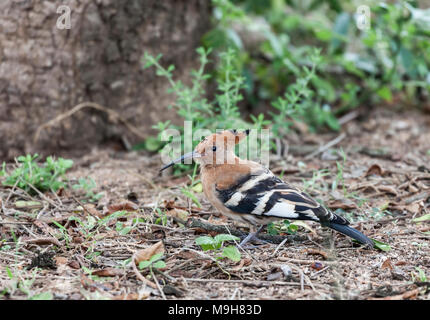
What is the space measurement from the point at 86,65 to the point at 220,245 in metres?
2.74

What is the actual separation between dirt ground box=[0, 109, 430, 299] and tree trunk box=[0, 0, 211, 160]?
400mm

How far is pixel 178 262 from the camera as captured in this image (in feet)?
10.8

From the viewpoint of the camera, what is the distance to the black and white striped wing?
3477mm

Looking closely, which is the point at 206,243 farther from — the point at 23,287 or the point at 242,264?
the point at 23,287

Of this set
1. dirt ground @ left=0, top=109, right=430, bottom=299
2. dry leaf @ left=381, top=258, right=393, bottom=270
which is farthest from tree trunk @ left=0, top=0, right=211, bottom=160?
dry leaf @ left=381, top=258, right=393, bottom=270

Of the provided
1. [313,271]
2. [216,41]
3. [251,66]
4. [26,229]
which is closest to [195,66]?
[216,41]

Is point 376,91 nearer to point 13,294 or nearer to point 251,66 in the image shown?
point 251,66

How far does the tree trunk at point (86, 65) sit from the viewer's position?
5.03m

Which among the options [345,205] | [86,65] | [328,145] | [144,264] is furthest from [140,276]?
[328,145]

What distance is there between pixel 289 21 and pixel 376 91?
132 cm

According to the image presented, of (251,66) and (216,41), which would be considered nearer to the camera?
(216,41)

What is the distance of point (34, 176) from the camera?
438 cm

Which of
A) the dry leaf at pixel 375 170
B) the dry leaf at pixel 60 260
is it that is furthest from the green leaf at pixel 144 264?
the dry leaf at pixel 375 170

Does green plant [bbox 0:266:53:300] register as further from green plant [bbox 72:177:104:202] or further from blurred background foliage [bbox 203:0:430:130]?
blurred background foliage [bbox 203:0:430:130]
